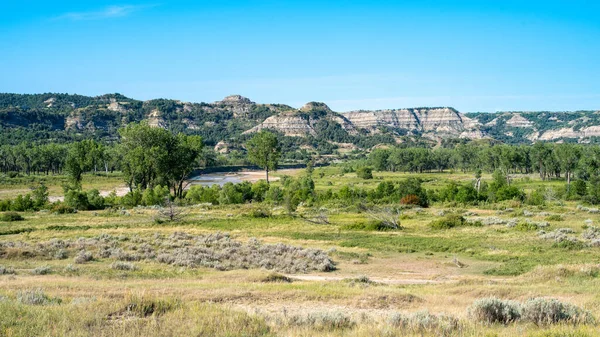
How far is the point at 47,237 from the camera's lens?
115 feet

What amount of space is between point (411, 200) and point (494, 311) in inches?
2261

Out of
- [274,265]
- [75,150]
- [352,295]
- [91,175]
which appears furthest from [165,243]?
[91,175]

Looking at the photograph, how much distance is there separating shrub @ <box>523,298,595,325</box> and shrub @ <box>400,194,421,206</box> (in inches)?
2228

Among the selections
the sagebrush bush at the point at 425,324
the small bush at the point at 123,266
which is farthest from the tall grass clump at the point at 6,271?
the sagebrush bush at the point at 425,324

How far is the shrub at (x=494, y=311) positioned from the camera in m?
10.5

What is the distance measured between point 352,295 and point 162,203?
179 ft

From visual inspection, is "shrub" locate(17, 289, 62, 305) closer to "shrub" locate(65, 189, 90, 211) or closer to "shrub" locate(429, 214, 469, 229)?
"shrub" locate(429, 214, 469, 229)

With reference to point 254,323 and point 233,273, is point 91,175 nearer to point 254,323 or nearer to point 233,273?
point 233,273

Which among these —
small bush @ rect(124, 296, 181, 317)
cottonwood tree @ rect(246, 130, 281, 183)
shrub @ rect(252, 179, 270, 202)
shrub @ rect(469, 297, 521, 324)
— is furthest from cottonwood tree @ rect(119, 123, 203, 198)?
shrub @ rect(469, 297, 521, 324)

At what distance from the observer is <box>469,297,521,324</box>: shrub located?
10473 mm

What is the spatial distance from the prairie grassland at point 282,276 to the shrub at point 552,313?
22cm

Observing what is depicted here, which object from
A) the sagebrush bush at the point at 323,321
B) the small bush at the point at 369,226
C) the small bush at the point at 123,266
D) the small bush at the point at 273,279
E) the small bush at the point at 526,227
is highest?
the sagebrush bush at the point at 323,321

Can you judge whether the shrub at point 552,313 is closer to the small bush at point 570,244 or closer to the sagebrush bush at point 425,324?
the sagebrush bush at point 425,324

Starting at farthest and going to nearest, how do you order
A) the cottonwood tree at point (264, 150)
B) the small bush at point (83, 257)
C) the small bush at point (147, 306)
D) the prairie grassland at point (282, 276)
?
1. the cottonwood tree at point (264, 150)
2. the small bush at point (83, 257)
3. the small bush at point (147, 306)
4. the prairie grassland at point (282, 276)
